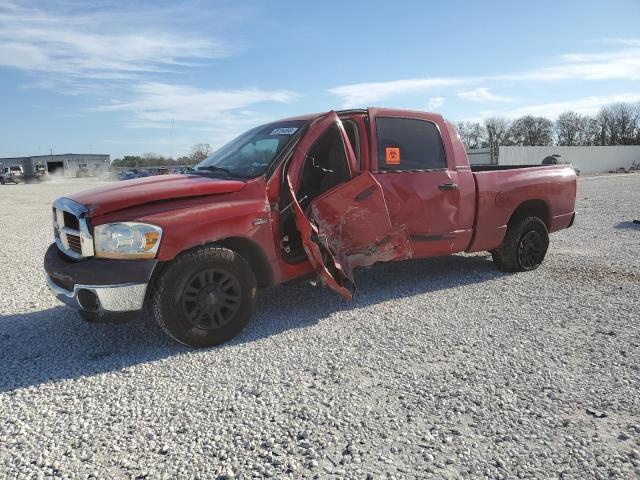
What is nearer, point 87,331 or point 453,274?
point 87,331

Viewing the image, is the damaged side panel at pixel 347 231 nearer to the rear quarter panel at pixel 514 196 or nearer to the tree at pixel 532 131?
the rear quarter panel at pixel 514 196

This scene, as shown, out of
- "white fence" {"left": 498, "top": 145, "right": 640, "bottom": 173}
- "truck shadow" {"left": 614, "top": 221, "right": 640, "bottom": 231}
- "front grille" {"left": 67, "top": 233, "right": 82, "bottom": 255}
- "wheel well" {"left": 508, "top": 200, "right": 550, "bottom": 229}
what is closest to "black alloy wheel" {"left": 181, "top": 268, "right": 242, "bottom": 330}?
"front grille" {"left": 67, "top": 233, "right": 82, "bottom": 255}

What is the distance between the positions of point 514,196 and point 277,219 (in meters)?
3.23

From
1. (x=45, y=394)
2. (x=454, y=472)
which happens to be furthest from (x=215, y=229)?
(x=454, y=472)

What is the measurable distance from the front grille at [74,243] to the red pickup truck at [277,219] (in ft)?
0.11

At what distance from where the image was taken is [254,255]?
422 centimetres

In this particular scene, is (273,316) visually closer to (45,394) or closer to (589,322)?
(45,394)

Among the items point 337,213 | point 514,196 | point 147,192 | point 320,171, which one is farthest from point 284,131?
point 514,196

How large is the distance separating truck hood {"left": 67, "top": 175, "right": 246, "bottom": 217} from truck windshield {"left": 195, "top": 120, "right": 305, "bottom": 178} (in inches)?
13.9

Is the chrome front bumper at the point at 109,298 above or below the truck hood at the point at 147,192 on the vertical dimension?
below

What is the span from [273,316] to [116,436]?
217 centimetres

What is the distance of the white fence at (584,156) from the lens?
41594mm

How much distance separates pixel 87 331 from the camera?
442cm

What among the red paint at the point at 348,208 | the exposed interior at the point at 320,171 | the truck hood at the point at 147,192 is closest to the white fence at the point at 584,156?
the red paint at the point at 348,208
